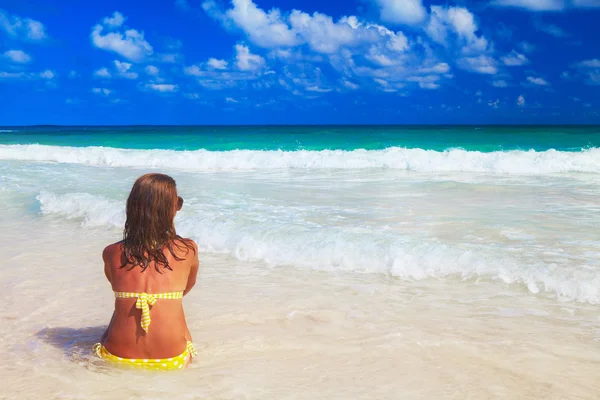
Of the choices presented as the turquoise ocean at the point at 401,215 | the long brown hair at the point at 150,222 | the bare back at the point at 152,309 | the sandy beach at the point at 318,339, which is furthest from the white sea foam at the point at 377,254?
the long brown hair at the point at 150,222

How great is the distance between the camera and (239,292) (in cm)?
479

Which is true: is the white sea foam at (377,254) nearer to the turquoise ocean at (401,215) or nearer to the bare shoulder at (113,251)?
the turquoise ocean at (401,215)

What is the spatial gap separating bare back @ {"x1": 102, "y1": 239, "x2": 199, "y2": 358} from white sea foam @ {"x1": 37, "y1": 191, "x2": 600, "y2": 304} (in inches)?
99.9

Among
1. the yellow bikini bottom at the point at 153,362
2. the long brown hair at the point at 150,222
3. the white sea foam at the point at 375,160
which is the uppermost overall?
the white sea foam at the point at 375,160

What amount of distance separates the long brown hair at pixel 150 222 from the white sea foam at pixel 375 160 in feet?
49.5

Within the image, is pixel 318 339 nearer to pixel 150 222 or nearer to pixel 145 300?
pixel 145 300

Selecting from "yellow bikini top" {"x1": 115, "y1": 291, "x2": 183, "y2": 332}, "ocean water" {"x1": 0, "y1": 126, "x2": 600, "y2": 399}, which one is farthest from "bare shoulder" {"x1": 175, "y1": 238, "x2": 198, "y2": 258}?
"ocean water" {"x1": 0, "y1": 126, "x2": 600, "y2": 399}

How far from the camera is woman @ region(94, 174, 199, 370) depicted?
2934 mm

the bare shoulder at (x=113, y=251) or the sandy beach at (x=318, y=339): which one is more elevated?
the bare shoulder at (x=113, y=251)

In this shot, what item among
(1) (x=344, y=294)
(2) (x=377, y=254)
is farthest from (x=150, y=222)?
(2) (x=377, y=254)

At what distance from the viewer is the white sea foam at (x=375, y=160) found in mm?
17312

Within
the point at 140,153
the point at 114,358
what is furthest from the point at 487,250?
the point at 140,153

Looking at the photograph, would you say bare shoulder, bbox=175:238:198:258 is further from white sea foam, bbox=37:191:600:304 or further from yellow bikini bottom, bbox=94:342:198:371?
white sea foam, bbox=37:191:600:304

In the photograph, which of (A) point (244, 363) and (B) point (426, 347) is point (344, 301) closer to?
(B) point (426, 347)
